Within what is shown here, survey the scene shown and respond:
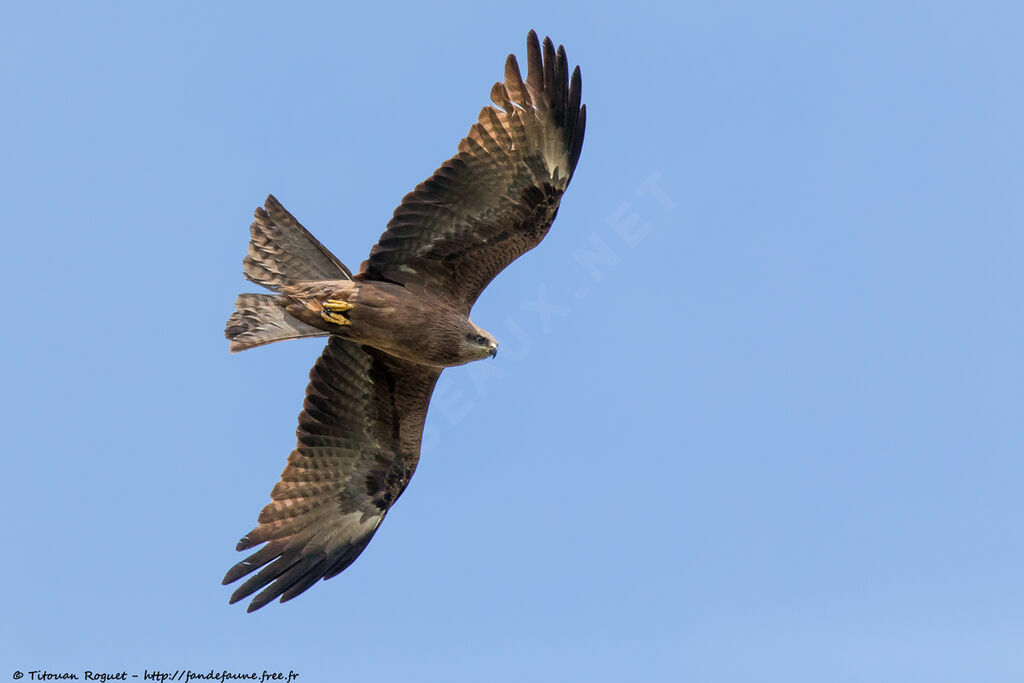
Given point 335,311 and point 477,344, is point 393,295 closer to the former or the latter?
point 335,311

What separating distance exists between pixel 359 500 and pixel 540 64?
4116mm

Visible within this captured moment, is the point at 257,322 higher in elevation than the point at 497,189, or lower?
lower

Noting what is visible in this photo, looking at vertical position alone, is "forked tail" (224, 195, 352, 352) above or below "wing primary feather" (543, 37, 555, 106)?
below

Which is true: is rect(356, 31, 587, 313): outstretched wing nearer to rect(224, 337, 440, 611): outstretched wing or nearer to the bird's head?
the bird's head

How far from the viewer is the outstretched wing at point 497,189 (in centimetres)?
999

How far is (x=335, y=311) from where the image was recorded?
10.1 metres

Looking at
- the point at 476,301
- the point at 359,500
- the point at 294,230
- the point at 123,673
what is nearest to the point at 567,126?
the point at 476,301

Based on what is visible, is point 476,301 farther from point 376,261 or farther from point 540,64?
point 540,64

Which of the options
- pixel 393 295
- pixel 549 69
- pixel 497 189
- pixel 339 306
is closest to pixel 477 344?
pixel 393 295

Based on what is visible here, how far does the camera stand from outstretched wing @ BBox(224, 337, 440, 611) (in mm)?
10906

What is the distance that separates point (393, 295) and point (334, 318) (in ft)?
1.65

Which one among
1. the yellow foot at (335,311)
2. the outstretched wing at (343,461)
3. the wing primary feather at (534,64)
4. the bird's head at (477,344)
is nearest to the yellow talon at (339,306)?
the yellow foot at (335,311)

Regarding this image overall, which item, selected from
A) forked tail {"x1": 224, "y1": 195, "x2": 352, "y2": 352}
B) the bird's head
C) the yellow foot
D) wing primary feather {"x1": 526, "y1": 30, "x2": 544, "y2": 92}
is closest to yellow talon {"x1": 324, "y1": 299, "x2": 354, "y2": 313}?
the yellow foot

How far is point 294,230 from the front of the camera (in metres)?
10.4
